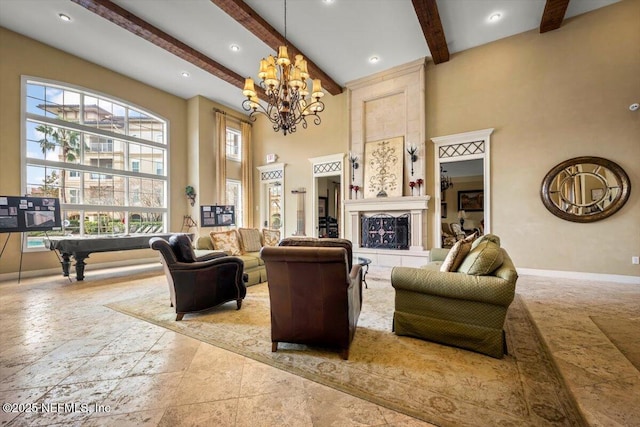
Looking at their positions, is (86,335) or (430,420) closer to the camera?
(430,420)

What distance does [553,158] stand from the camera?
4773 millimetres

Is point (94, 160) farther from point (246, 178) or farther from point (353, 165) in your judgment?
point (353, 165)

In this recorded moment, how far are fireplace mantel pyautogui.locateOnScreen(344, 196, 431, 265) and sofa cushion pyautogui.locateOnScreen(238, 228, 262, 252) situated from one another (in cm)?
254

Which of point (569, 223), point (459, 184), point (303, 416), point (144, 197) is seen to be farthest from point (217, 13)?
point (569, 223)

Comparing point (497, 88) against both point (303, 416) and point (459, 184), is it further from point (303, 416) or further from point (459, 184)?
point (303, 416)

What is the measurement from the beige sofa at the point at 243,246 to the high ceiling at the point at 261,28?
142 inches

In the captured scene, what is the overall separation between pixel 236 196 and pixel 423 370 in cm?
770

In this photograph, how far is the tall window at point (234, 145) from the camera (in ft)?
27.3

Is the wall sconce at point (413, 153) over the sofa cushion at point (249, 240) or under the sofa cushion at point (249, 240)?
over

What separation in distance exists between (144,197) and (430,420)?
7584mm

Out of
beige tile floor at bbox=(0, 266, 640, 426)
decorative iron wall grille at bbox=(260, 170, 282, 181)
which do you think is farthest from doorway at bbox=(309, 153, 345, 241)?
beige tile floor at bbox=(0, 266, 640, 426)

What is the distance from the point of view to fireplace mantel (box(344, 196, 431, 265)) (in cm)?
573

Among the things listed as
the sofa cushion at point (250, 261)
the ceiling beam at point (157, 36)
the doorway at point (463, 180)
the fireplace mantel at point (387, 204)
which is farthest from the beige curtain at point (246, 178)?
the doorway at point (463, 180)

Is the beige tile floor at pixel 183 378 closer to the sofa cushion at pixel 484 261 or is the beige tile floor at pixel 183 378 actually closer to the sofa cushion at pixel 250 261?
the sofa cushion at pixel 484 261
